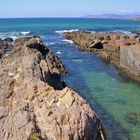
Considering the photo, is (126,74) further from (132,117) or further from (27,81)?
(27,81)

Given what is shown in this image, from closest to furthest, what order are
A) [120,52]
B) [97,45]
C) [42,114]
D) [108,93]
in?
[42,114] → [108,93] → [120,52] → [97,45]

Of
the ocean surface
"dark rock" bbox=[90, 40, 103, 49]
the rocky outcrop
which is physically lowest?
"dark rock" bbox=[90, 40, 103, 49]

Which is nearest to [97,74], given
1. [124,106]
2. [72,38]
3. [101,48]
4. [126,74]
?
[126,74]

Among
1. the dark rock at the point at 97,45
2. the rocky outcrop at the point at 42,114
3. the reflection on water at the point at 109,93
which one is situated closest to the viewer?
the rocky outcrop at the point at 42,114

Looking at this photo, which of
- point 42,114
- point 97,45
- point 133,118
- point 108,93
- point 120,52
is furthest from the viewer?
point 97,45

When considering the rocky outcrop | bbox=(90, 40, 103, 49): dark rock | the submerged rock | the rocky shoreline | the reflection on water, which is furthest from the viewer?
bbox=(90, 40, 103, 49): dark rock

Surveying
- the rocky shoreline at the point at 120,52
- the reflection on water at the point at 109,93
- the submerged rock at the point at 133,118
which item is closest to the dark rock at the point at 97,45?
the rocky shoreline at the point at 120,52

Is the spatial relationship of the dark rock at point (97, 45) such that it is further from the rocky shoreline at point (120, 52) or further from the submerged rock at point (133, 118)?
the submerged rock at point (133, 118)

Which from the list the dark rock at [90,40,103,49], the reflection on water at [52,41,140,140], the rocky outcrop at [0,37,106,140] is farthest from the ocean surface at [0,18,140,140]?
the dark rock at [90,40,103,49]

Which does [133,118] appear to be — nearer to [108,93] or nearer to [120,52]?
[108,93]

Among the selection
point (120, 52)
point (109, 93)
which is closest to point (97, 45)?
point (120, 52)

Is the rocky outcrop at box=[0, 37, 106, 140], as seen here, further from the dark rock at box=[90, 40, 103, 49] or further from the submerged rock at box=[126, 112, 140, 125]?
the dark rock at box=[90, 40, 103, 49]

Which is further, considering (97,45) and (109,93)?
(97,45)

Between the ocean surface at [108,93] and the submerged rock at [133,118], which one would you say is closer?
the ocean surface at [108,93]
